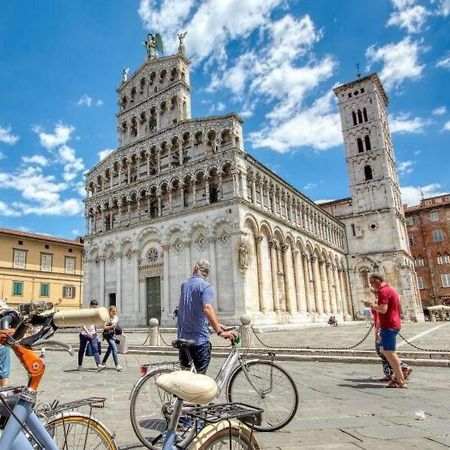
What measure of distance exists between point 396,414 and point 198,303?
2.90 m

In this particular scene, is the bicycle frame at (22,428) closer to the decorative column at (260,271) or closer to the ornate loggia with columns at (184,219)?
the ornate loggia with columns at (184,219)

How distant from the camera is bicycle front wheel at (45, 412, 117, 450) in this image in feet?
7.68

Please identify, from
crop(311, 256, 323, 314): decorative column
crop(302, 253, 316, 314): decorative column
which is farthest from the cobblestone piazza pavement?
crop(311, 256, 323, 314): decorative column

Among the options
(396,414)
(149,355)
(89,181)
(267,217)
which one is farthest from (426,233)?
(396,414)

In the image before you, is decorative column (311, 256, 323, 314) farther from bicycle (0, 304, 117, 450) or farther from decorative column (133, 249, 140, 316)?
bicycle (0, 304, 117, 450)

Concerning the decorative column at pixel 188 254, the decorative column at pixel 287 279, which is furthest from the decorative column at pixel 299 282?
the decorative column at pixel 188 254

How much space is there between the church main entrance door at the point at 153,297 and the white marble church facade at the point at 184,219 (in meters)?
0.07

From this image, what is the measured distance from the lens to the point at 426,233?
4853cm

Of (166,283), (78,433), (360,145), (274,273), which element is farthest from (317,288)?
(78,433)

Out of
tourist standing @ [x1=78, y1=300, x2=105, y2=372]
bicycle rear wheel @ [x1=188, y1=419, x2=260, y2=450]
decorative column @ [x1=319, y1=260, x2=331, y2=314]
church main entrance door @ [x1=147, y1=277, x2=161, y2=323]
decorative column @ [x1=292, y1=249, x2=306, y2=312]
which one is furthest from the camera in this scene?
decorative column @ [x1=319, y1=260, x2=331, y2=314]

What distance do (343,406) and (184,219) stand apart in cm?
1953

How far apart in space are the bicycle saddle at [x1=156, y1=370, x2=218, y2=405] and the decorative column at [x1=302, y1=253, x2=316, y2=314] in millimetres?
27457

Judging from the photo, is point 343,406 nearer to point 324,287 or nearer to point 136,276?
point 136,276

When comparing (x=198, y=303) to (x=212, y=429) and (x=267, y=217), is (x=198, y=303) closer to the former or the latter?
(x=212, y=429)
